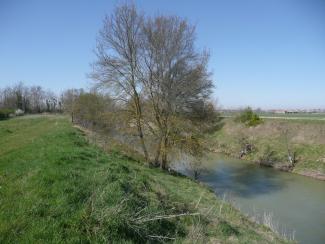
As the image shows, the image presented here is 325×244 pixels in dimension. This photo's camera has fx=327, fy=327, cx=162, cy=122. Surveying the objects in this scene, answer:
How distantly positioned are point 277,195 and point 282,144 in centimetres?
1608

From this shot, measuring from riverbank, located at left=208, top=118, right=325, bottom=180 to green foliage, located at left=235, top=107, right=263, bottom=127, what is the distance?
31.6 inches

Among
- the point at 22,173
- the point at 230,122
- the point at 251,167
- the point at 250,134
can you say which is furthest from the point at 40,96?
the point at 22,173

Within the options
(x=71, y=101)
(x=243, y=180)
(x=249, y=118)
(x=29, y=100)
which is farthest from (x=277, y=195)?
(x=29, y=100)

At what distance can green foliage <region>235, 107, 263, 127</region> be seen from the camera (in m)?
44.2

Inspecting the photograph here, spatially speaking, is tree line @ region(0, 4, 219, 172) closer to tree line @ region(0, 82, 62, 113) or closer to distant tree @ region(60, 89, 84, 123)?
distant tree @ region(60, 89, 84, 123)

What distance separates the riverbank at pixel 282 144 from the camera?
1149 inches

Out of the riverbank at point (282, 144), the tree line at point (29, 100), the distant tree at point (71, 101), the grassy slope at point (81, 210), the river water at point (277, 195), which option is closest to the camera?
the grassy slope at point (81, 210)

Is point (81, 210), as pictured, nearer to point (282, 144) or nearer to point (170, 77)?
point (170, 77)

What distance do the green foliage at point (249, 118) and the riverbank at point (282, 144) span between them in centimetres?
80

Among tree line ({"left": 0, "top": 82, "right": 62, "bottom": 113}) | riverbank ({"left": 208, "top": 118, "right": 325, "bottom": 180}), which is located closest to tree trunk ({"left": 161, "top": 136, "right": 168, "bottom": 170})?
riverbank ({"left": 208, "top": 118, "right": 325, "bottom": 180})

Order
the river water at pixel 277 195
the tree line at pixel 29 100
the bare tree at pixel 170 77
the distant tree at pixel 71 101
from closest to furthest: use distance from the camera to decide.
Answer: the river water at pixel 277 195 < the bare tree at pixel 170 77 < the distant tree at pixel 71 101 < the tree line at pixel 29 100

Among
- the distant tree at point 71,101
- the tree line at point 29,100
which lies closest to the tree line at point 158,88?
the distant tree at point 71,101

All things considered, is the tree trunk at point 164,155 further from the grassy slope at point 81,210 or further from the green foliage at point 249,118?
the green foliage at point 249,118

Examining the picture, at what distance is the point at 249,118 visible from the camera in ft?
152
